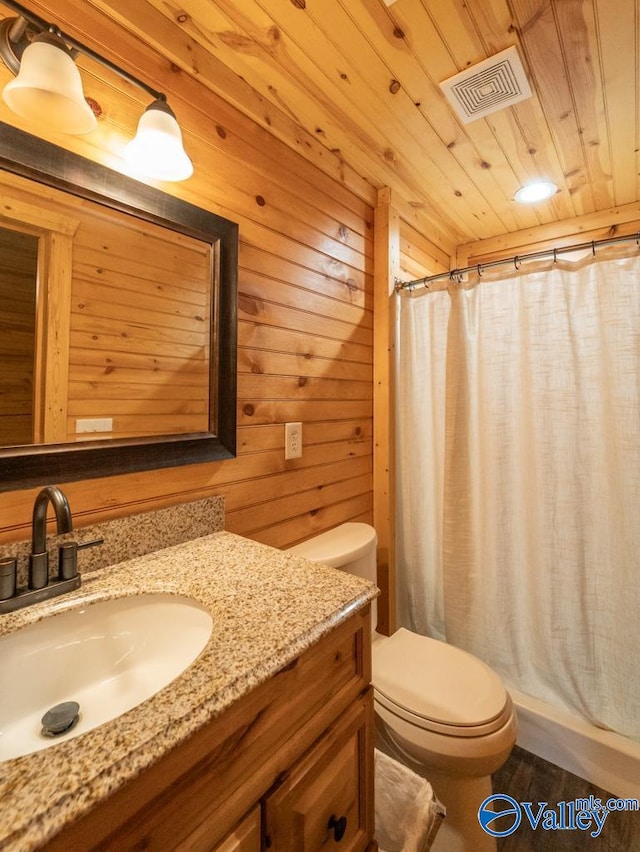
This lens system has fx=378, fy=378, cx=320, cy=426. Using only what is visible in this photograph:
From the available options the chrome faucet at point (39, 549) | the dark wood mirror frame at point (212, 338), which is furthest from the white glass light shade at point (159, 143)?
the chrome faucet at point (39, 549)

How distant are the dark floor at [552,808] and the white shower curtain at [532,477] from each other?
0.79 feet

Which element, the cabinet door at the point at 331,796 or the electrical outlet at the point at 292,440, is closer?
the cabinet door at the point at 331,796

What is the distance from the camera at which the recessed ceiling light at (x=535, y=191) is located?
187 centimetres

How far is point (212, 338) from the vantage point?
1.14 metres

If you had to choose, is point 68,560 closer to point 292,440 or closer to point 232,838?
point 232,838

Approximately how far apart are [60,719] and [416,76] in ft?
6.23

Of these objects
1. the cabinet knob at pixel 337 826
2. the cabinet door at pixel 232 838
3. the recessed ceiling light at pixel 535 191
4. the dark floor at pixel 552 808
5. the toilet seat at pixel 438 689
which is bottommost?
the dark floor at pixel 552 808

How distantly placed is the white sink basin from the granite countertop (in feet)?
0.11

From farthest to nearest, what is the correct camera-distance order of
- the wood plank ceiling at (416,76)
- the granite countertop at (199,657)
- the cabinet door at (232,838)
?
1. the wood plank ceiling at (416,76)
2. the cabinet door at (232,838)
3. the granite countertop at (199,657)

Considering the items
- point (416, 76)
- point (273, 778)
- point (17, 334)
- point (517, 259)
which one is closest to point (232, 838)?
point (273, 778)

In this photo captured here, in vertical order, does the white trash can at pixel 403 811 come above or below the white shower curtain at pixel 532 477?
below

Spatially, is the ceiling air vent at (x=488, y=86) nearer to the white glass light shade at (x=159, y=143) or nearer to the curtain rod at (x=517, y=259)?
the curtain rod at (x=517, y=259)

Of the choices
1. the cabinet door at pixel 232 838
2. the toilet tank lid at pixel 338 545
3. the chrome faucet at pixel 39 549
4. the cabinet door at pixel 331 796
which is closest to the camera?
the cabinet door at pixel 232 838

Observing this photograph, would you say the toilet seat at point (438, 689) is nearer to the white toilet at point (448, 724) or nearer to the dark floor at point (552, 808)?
the white toilet at point (448, 724)
